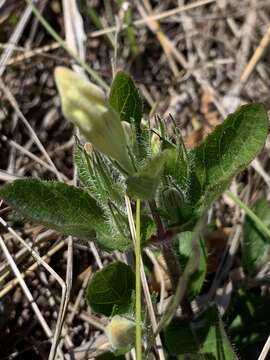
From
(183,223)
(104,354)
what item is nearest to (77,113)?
(183,223)

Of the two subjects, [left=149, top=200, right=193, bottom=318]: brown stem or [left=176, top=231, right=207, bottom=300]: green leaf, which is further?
[left=176, top=231, right=207, bottom=300]: green leaf

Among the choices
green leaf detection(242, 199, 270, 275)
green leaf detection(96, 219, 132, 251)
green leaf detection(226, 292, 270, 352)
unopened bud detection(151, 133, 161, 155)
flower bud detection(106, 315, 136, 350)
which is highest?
unopened bud detection(151, 133, 161, 155)

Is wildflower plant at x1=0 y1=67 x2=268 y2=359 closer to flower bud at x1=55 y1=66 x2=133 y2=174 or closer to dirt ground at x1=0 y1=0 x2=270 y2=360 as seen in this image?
flower bud at x1=55 y1=66 x2=133 y2=174

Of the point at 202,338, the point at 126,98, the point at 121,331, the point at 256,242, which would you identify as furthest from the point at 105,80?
the point at 121,331

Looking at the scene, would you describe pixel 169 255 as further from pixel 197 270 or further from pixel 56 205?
pixel 56 205

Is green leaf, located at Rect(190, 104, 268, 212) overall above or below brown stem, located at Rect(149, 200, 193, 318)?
above

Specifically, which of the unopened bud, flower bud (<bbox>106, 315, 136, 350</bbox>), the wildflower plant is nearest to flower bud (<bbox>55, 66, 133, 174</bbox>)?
the wildflower plant

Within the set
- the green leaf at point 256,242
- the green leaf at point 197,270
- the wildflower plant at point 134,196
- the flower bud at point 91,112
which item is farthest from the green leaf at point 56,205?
the green leaf at point 256,242

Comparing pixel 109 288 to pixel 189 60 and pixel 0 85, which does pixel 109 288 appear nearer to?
pixel 0 85
